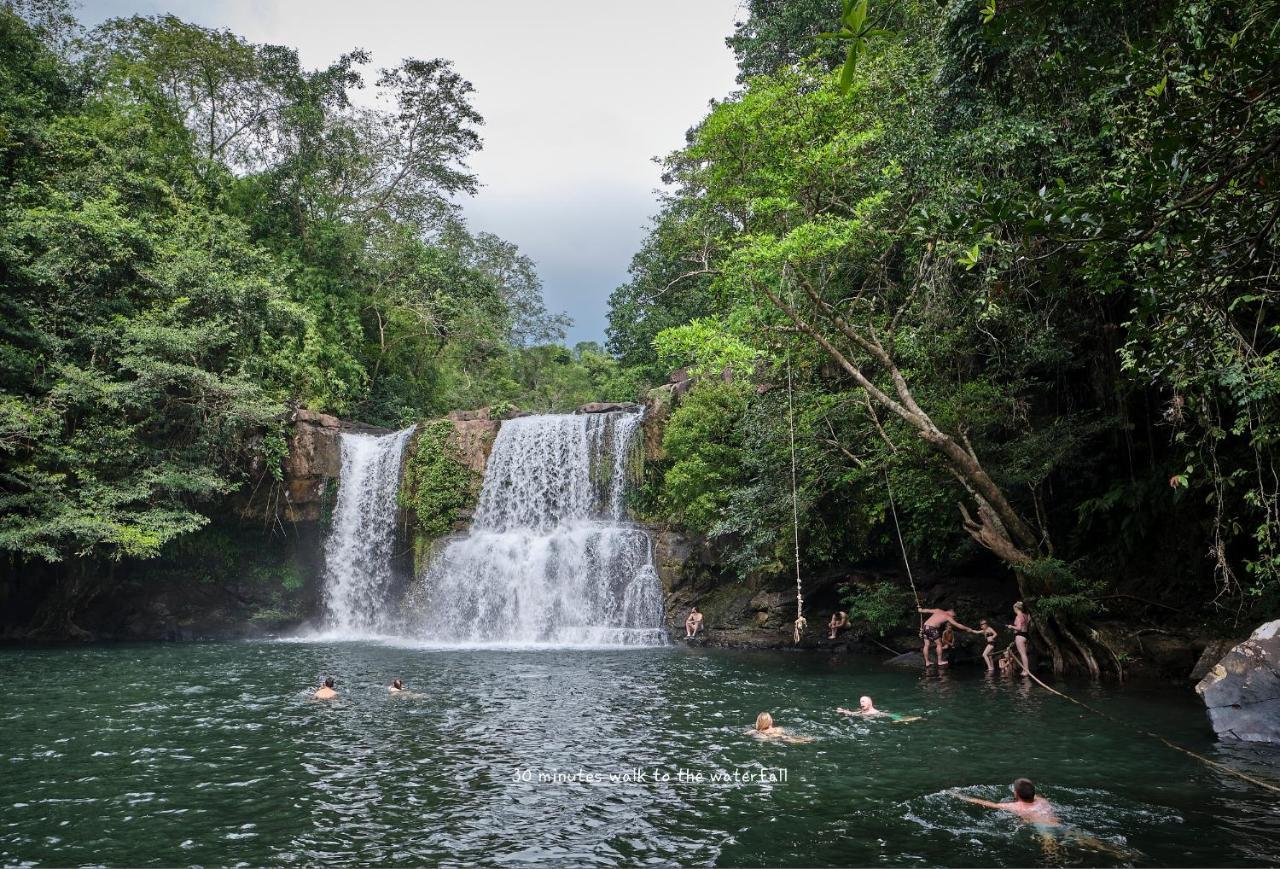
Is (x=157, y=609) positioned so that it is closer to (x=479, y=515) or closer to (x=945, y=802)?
(x=479, y=515)

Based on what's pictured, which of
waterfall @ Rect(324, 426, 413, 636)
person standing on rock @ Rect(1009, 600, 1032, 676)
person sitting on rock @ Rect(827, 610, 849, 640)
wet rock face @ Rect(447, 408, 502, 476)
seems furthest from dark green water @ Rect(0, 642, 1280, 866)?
wet rock face @ Rect(447, 408, 502, 476)

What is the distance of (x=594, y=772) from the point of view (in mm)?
7680

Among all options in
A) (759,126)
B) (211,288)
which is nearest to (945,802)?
(759,126)

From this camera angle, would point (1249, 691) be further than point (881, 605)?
No

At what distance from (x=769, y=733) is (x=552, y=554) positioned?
11924mm

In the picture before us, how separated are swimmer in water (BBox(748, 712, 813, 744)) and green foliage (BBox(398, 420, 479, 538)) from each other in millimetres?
14905

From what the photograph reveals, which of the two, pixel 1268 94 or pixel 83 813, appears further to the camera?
pixel 83 813

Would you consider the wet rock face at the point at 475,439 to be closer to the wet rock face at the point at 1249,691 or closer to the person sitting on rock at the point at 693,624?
the person sitting on rock at the point at 693,624

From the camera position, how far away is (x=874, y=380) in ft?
47.7

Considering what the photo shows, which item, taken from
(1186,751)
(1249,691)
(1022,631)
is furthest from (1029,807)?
(1022,631)

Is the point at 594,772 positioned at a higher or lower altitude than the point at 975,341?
lower

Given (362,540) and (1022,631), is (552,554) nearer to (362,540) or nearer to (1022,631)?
(362,540)

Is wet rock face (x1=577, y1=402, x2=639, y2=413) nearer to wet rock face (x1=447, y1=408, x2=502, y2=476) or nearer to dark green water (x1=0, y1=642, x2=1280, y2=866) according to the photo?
wet rock face (x1=447, y1=408, x2=502, y2=476)

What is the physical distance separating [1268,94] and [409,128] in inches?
1264
